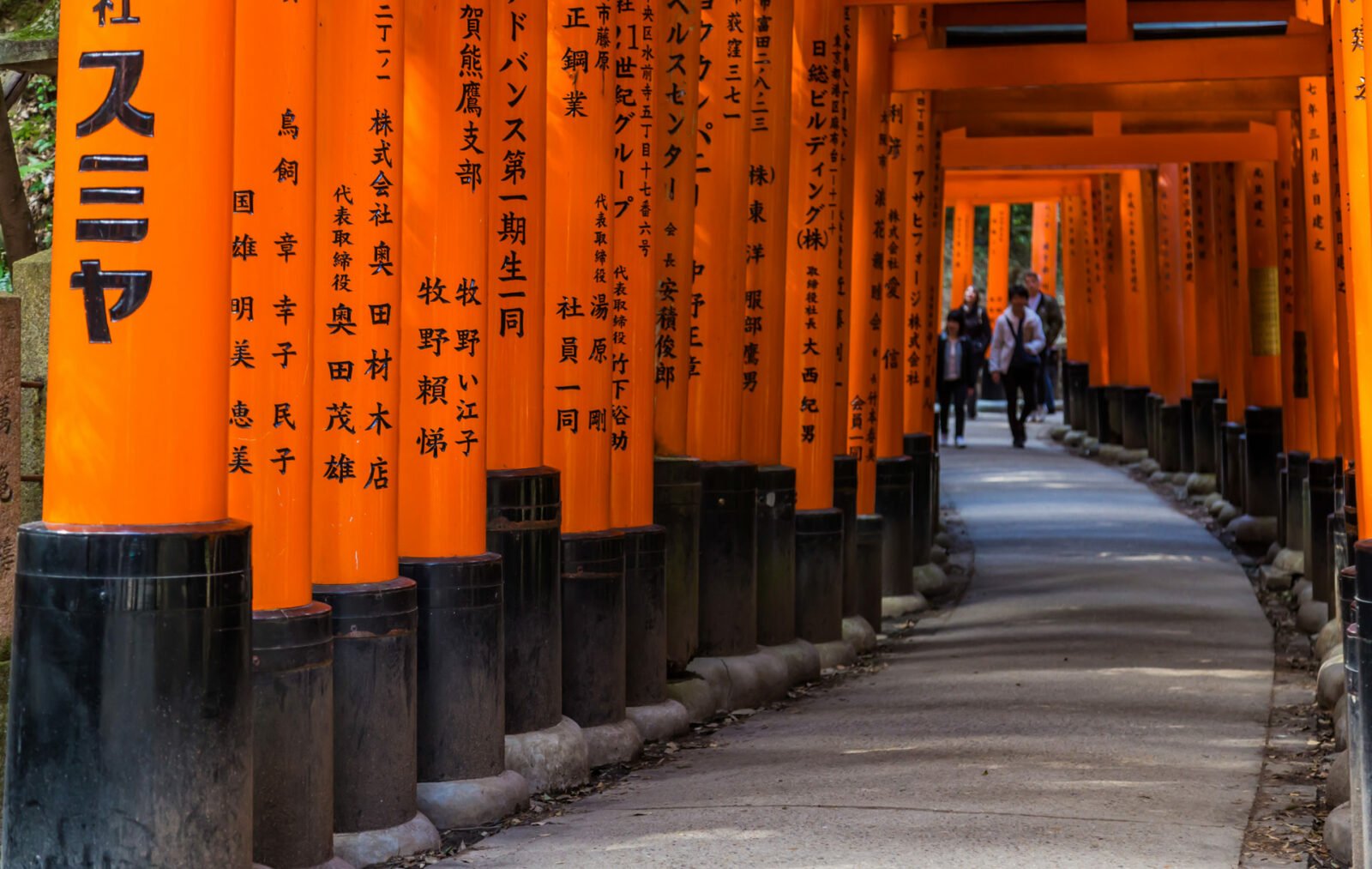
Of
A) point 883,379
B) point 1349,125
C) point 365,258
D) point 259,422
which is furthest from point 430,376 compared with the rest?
point 883,379

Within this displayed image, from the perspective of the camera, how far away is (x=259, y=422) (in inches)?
202

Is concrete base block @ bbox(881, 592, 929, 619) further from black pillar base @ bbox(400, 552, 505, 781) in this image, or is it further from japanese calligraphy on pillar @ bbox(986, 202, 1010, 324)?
japanese calligraphy on pillar @ bbox(986, 202, 1010, 324)

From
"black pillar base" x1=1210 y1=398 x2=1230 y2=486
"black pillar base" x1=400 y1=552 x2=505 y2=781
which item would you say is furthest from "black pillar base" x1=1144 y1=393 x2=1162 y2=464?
"black pillar base" x1=400 y1=552 x2=505 y2=781

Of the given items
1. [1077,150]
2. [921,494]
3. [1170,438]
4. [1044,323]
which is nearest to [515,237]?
[921,494]

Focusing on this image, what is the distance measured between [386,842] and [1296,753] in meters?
3.64

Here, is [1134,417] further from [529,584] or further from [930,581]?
[529,584]

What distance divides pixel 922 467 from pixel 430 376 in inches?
323

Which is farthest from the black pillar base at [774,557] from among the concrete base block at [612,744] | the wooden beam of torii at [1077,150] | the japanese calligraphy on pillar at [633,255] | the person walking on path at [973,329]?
the person walking on path at [973,329]

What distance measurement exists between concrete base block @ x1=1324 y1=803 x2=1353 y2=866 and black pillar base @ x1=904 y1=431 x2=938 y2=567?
24.3ft

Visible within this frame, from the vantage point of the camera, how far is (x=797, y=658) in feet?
31.3

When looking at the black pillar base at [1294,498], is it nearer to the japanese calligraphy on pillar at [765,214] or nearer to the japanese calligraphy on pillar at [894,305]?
the japanese calligraphy on pillar at [894,305]

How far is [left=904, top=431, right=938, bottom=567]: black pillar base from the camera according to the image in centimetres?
1354

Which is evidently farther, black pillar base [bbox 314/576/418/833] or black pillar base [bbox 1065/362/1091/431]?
black pillar base [bbox 1065/362/1091/431]

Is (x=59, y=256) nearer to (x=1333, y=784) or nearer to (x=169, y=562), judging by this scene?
(x=169, y=562)
